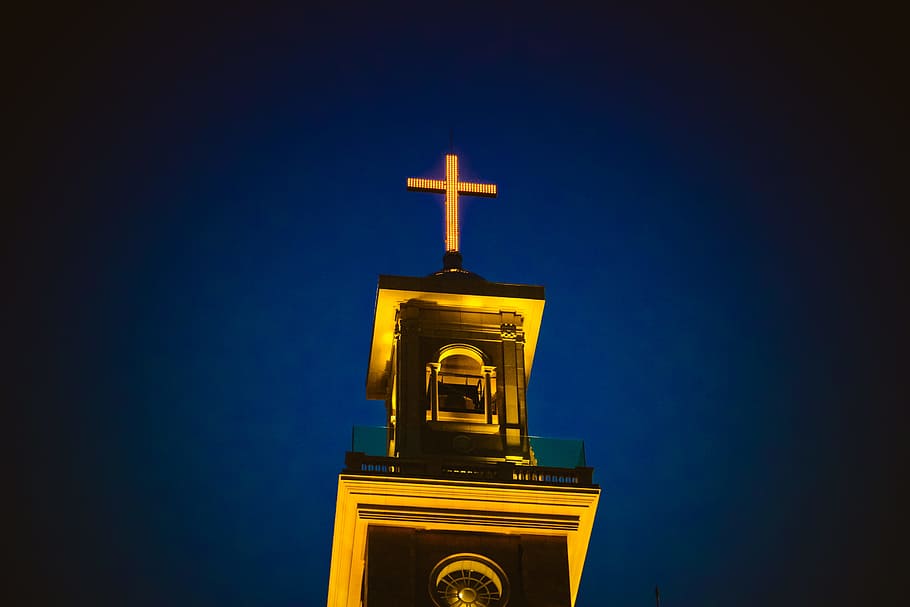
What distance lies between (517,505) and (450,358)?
6.77 m

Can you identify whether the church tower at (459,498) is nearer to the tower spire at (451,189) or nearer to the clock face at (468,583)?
the clock face at (468,583)

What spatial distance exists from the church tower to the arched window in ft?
0.13

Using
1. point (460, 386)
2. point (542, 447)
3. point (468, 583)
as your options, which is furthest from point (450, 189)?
point (468, 583)

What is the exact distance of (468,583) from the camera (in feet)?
140

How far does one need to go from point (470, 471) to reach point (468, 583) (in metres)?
2.96

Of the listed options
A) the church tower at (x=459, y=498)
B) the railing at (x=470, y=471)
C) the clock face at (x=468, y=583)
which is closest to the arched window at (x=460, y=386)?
the church tower at (x=459, y=498)

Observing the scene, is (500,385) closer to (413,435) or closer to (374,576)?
(413,435)

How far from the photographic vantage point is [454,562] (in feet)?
140

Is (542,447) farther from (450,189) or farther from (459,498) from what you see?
(450,189)

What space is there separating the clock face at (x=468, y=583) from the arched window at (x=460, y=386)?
5.21m

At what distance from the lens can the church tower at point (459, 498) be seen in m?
42.3

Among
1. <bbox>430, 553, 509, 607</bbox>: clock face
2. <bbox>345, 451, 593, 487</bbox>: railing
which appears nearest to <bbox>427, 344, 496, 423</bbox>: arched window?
<bbox>345, 451, 593, 487</bbox>: railing

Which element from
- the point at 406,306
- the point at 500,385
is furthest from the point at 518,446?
the point at 406,306

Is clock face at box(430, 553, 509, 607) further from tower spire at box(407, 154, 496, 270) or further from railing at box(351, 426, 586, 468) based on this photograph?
tower spire at box(407, 154, 496, 270)
